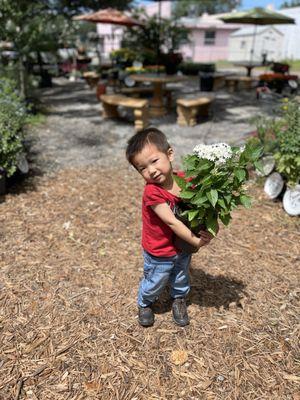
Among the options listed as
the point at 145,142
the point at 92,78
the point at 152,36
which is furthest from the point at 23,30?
the point at 152,36

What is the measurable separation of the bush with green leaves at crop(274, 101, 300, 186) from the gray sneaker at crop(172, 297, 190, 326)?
92.8 inches

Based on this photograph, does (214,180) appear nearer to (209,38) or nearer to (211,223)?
(211,223)

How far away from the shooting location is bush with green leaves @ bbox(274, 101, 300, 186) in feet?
13.8

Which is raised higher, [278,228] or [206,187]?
[206,187]

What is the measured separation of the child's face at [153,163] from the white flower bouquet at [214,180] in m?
0.09

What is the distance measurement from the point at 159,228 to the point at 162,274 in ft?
1.07

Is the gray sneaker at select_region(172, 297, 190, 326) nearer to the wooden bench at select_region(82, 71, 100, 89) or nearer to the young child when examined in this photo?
the young child

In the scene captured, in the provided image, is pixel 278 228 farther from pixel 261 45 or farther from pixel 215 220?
pixel 261 45

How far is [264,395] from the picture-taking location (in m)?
2.15

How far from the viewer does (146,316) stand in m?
2.63

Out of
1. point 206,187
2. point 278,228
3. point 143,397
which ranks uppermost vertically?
point 206,187

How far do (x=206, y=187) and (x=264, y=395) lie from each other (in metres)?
1.31

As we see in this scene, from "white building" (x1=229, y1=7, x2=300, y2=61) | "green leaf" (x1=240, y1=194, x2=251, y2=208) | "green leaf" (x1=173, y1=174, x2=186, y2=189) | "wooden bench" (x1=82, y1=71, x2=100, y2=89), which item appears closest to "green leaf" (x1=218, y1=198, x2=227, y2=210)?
"green leaf" (x1=240, y1=194, x2=251, y2=208)

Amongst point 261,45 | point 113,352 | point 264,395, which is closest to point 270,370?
point 264,395
